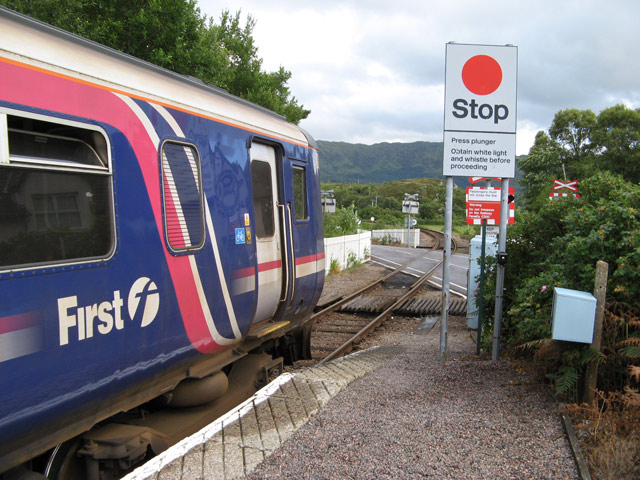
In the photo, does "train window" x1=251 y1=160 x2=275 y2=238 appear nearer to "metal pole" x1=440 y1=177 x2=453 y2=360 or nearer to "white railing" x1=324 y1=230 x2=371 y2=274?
"metal pole" x1=440 y1=177 x2=453 y2=360

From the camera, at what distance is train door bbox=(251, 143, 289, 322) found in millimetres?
5633

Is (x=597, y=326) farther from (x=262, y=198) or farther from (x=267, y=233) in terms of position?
(x=262, y=198)

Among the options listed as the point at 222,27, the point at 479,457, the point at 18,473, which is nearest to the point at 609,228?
the point at 479,457

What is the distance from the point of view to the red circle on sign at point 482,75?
→ 6.45m

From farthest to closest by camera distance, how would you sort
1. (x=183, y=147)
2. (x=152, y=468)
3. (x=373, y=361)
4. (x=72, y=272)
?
(x=373, y=361)
(x=183, y=147)
(x=152, y=468)
(x=72, y=272)

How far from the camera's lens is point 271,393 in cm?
511

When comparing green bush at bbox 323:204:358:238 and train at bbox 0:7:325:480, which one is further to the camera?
green bush at bbox 323:204:358:238

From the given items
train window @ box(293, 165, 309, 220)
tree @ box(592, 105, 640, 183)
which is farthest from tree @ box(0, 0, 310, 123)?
tree @ box(592, 105, 640, 183)

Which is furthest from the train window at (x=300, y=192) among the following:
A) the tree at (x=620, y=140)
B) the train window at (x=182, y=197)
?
the tree at (x=620, y=140)

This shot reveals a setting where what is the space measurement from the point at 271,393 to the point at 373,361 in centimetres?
233

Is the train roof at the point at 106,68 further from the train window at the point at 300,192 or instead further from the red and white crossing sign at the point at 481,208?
the red and white crossing sign at the point at 481,208

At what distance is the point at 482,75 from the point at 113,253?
504cm

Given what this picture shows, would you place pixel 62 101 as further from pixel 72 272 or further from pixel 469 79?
pixel 469 79

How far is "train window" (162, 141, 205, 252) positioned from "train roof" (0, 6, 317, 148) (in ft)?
1.36
